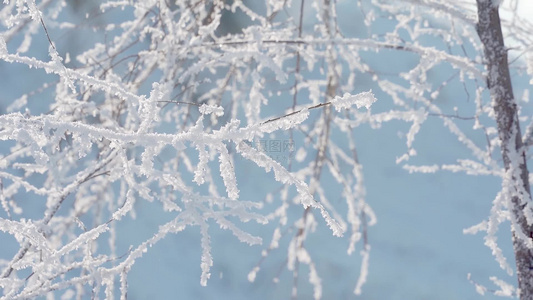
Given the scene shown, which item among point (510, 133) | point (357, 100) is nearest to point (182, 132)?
point (357, 100)

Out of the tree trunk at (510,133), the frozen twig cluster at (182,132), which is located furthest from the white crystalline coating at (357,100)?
the tree trunk at (510,133)

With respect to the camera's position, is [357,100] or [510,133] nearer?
[357,100]

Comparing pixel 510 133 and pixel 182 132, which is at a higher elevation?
pixel 510 133

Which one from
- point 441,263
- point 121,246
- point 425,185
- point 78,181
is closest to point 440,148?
point 425,185

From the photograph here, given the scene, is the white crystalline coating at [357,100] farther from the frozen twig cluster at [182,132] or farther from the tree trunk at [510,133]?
the tree trunk at [510,133]

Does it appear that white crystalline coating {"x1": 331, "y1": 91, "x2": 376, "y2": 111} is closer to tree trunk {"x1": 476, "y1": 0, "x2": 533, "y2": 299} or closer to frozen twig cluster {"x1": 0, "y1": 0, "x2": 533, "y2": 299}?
frozen twig cluster {"x1": 0, "y1": 0, "x2": 533, "y2": 299}

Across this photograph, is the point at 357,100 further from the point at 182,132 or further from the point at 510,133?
the point at 510,133

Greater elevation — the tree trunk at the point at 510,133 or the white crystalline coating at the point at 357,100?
the tree trunk at the point at 510,133

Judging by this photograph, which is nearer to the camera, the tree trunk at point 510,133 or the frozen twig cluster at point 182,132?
the frozen twig cluster at point 182,132

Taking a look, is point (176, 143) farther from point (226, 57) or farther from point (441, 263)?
point (441, 263)
